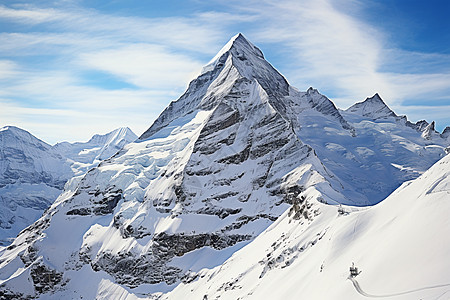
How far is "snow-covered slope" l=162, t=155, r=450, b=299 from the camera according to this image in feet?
105

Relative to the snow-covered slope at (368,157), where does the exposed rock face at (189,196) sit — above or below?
below

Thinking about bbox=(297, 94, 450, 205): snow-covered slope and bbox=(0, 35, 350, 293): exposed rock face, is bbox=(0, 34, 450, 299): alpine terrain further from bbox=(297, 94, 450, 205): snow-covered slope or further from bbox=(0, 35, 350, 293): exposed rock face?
bbox=(297, 94, 450, 205): snow-covered slope

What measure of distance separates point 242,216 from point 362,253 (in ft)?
212

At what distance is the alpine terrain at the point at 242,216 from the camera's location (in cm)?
4106

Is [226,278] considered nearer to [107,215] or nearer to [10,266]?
[107,215]

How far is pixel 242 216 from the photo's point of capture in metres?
106

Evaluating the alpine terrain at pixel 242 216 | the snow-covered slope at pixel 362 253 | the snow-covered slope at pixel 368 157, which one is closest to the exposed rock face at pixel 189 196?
the alpine terrain at pixel 242 216

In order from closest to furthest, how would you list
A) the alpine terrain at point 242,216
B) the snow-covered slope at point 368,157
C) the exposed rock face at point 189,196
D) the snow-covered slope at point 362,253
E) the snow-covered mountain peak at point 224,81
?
the snow-covered slope at point 362,253 < the alpine terrain at point 242,216 < the exposed rock face at point 189,196 < the snow-covered slope at point 368,157 < the snow-covered mountain peak at point 224,81

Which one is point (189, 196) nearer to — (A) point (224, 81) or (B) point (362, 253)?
(A) point (224, 81)

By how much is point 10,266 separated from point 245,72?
116848 mm

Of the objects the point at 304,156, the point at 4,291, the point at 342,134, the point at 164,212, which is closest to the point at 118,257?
the point at 164,212

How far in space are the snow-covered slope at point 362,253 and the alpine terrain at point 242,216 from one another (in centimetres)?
20

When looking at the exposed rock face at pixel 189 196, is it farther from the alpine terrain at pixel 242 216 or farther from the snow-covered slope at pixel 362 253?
the snow-covered slope at pixel 362 253

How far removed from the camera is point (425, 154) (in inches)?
7288
